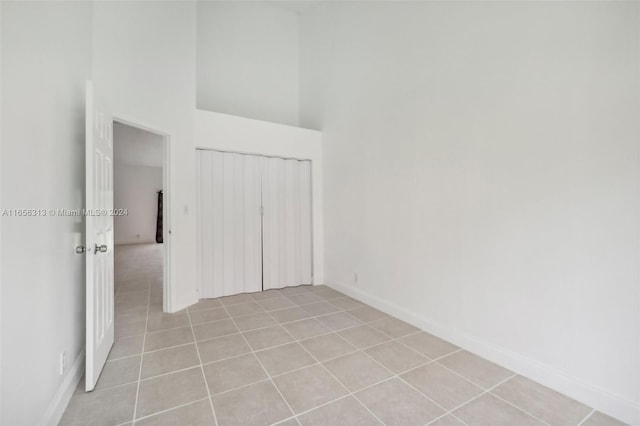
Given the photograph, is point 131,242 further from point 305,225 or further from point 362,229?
point 362,229

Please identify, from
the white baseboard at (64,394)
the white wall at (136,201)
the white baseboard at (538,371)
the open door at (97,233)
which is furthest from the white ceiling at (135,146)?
the white baseboard at (538,371)

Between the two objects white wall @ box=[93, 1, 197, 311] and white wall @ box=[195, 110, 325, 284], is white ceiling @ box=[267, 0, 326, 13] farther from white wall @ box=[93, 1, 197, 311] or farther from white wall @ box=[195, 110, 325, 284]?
white wall @ box=[195, 110, 325, 284]

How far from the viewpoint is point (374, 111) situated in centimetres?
355

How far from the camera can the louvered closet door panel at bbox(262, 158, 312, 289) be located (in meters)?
4.27

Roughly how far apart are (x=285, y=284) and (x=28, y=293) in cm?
319

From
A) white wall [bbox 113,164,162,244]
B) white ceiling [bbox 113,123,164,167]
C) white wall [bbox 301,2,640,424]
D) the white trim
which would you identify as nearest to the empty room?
white wall [bbox 301,2,640,424]

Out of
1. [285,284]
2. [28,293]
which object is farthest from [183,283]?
[28,293]

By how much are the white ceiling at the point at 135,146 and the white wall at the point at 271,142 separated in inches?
78.8

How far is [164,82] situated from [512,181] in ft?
11.6

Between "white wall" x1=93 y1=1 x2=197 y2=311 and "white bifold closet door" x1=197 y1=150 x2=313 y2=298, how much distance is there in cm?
25

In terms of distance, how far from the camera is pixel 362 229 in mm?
3771

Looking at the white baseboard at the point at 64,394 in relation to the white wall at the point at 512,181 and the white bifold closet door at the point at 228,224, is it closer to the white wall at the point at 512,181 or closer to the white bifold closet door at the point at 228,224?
the white bifold closet door at the point at 228,224

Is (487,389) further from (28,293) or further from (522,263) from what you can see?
(28,293)

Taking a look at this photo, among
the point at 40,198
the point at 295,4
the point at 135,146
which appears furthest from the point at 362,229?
the point at 135,146
